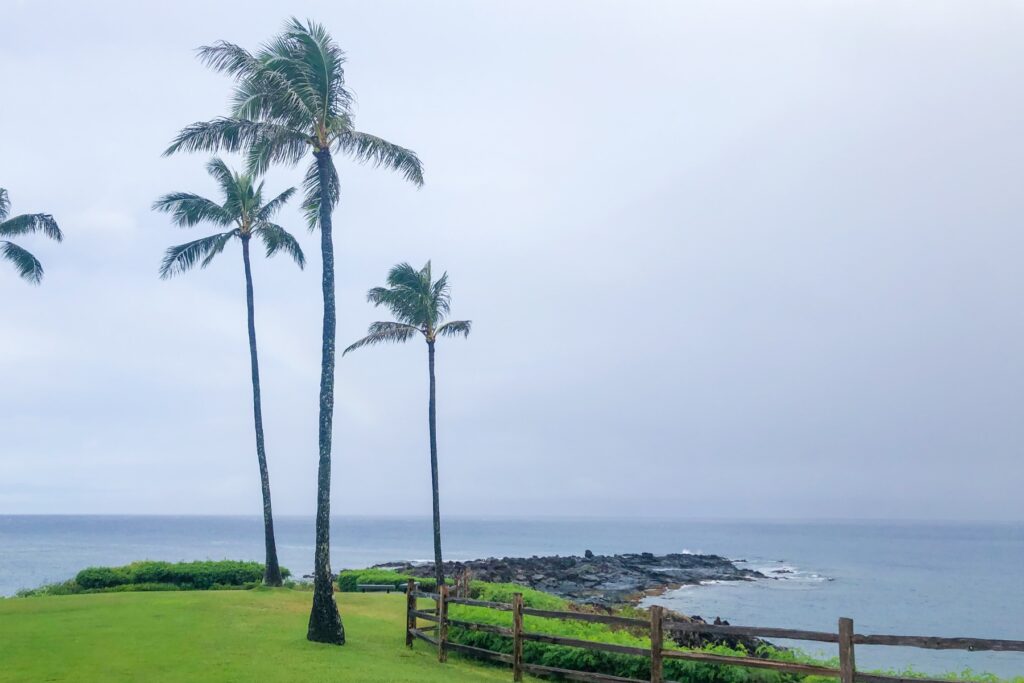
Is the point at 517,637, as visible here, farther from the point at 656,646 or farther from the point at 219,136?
the point at 219,136

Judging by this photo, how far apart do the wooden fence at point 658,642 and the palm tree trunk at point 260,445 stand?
1187 cm

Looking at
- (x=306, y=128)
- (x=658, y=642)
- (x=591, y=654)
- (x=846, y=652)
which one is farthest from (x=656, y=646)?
(x=306, y=128)

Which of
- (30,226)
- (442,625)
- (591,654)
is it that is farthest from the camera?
(30,226)

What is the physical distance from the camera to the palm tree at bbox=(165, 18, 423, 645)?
21578 millimetres

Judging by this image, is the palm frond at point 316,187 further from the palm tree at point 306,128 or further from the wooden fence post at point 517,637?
the wooden fence post at point 517,637

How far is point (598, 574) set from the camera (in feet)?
211

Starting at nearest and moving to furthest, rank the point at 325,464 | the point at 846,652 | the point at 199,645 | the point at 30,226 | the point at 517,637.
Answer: the point at 846,652 < the point at 517,637 < the point at 199,645 < the point at 325,464 < the point at 30,226

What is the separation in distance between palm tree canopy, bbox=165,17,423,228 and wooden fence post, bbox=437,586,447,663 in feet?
35.1

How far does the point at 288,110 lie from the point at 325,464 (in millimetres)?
9106

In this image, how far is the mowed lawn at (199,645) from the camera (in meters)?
16.0

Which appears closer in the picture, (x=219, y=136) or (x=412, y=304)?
(x=219, y=136)

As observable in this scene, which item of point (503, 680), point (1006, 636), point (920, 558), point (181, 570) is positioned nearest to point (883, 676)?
point (503, 680)

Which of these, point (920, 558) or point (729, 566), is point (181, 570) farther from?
point (920, 558)

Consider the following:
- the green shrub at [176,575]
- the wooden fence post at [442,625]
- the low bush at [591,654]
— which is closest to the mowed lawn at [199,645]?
the wooden fence post at [442,625]
